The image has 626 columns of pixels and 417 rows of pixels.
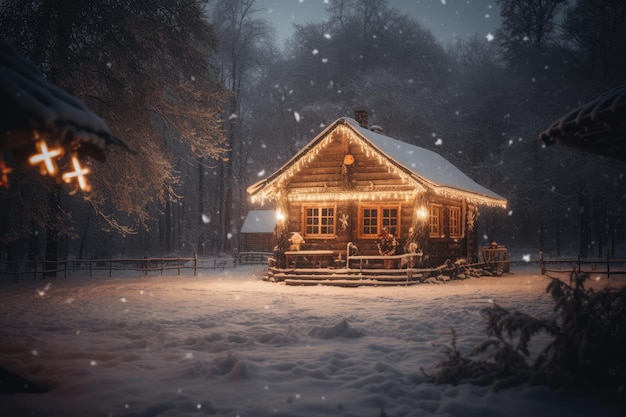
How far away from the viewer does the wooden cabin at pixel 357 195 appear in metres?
19.0

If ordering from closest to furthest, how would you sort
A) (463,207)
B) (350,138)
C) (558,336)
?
(558,336)
(350,138)
(463,207)

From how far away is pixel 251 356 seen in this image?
7.35 meters

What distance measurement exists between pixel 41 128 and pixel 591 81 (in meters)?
40.7

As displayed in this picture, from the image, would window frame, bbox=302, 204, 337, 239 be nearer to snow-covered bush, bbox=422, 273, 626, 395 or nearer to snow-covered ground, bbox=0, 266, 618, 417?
snow-covered ground, bbox=0, 266, 618, 417

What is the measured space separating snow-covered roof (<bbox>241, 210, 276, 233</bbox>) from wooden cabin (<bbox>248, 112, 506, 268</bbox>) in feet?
76.6

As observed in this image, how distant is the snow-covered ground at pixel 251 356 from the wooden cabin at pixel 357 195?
5803 millimetres

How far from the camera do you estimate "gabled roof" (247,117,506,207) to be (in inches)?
725

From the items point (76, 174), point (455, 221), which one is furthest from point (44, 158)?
point (455, 221)

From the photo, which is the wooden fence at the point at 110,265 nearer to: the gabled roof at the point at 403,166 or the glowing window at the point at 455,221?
the gabled roof at the point at 403,166

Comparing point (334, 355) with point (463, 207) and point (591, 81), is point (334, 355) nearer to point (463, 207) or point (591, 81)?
point (463, 207)

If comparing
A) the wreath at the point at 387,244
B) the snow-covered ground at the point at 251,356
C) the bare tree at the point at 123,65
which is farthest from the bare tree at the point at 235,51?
the snow-covered ground at the point at 251,356

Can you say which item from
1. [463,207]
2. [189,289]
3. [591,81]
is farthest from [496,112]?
[189,289]

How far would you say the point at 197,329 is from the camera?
943 cm

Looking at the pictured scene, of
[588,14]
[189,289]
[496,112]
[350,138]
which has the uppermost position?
[588,14]
